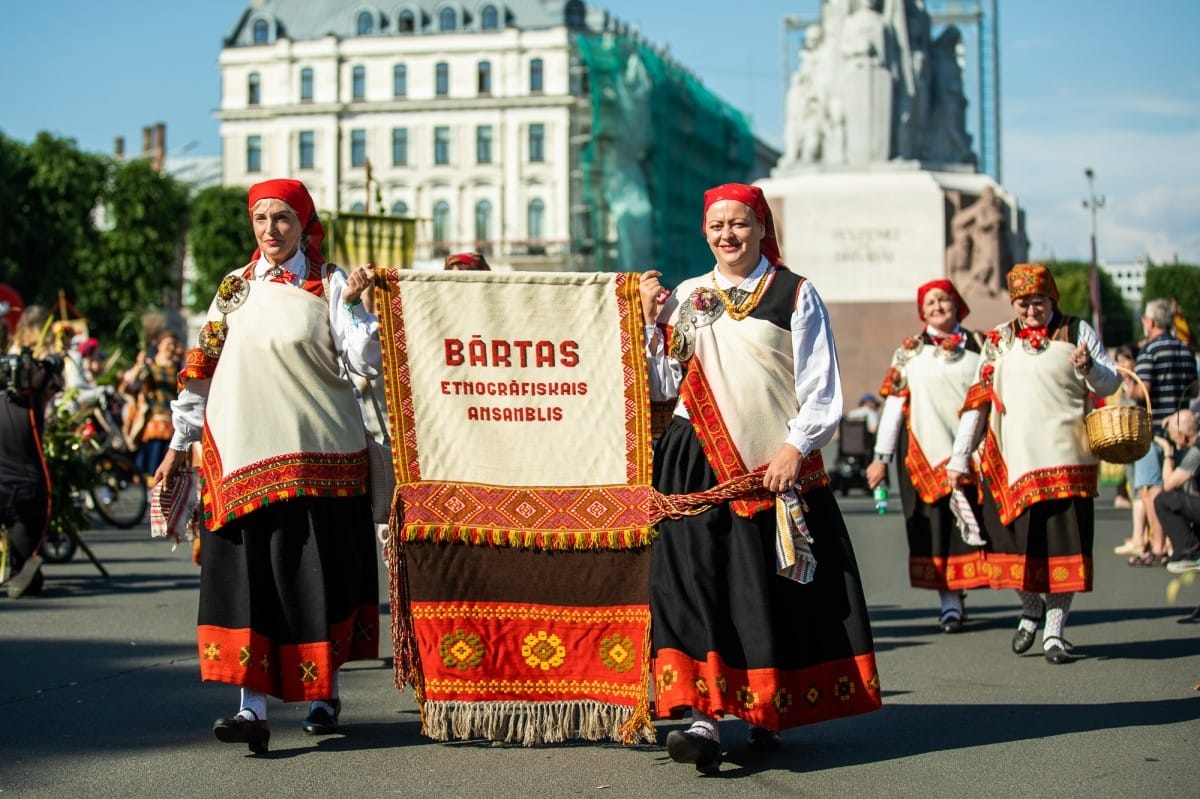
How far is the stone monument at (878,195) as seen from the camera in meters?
33.6

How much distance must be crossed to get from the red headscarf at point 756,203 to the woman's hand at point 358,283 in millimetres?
1223

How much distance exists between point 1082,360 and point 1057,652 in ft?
4.80

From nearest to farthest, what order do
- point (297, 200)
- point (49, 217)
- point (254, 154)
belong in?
point (297, 200), point (49, 217), point (254, 154)

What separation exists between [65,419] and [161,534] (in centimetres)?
661

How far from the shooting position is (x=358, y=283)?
6.68m

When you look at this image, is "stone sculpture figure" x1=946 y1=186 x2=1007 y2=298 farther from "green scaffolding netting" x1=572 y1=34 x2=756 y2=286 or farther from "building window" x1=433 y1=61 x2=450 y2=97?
"building window" x1=433 y1=61 x2=450 y2=97

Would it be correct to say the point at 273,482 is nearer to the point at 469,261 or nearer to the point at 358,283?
the point at 358,283

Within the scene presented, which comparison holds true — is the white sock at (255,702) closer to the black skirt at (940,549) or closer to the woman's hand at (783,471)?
the woman's hand at (783,471)

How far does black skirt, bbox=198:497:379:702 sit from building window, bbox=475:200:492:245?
292 feet

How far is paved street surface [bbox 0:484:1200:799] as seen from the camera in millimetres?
6133

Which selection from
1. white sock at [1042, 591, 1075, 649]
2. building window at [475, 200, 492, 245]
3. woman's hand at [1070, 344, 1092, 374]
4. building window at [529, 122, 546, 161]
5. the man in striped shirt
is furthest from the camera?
building window at [475, 200, 492, 245]

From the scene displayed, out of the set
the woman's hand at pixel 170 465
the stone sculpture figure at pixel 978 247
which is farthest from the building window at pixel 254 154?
the woman's hand at pixel 170 465

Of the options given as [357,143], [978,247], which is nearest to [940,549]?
[978,247]

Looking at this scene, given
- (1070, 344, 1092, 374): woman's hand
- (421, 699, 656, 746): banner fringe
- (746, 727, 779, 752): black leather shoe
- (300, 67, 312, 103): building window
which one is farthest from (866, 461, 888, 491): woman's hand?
(300, 67, 312, 103): building window
